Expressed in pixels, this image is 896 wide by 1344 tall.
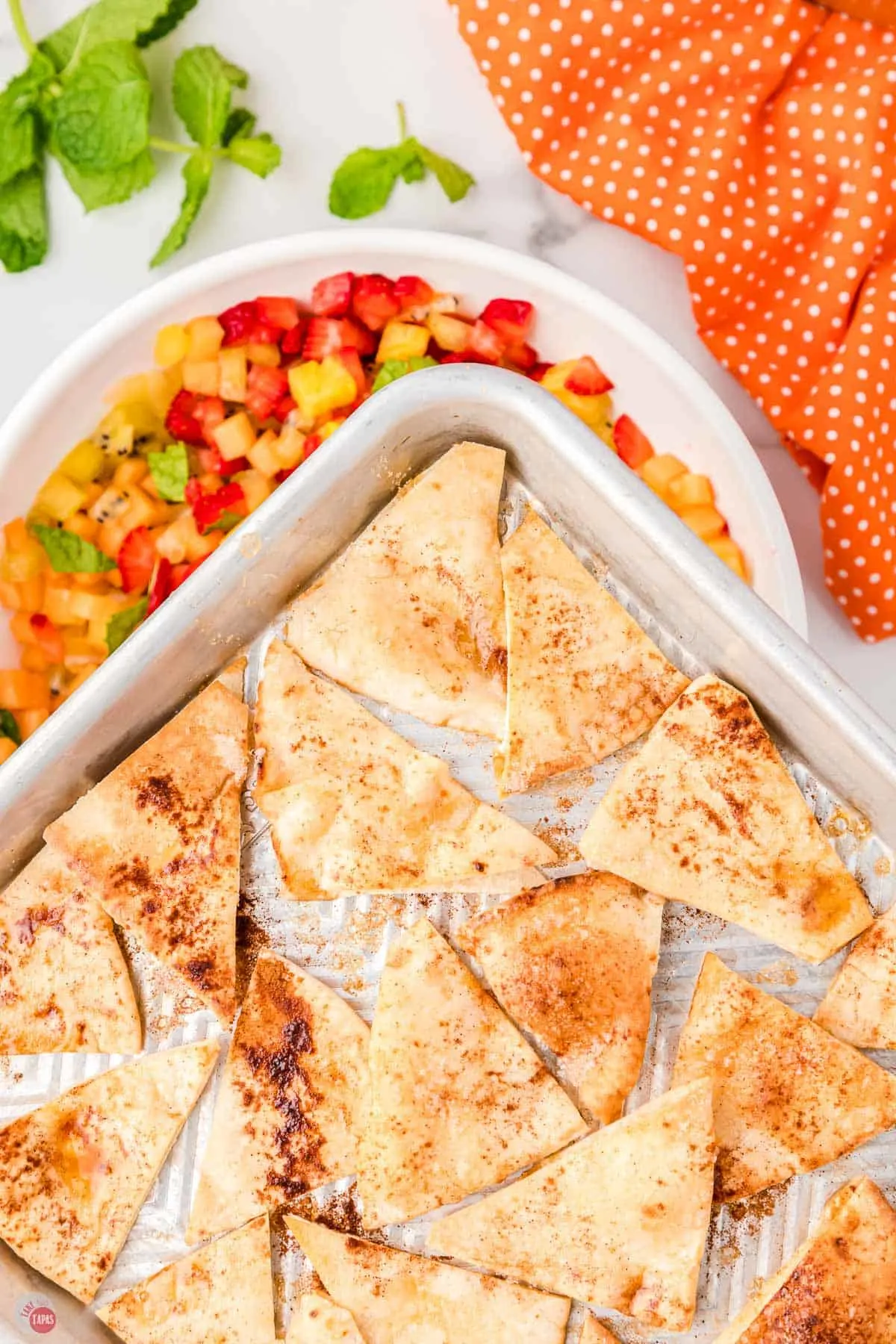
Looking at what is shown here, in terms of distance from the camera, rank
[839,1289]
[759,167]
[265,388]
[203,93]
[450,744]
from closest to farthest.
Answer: [839,1289]
[450,744]
[759,167]
[203,93]
[265,388]

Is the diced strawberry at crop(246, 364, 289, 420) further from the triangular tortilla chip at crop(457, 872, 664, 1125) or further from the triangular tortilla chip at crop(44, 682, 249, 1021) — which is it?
the triangular tortilla chip at crop(457, 872, 664, 1125)

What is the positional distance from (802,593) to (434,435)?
0.62m

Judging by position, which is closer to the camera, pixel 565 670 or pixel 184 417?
pixel 565 670

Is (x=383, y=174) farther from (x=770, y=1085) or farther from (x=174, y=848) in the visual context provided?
(x=770, y=1085)

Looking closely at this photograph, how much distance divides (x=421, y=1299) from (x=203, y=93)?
5.80ft

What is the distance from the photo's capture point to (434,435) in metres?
1.74

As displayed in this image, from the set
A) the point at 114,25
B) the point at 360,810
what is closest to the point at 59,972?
the point at 360,810

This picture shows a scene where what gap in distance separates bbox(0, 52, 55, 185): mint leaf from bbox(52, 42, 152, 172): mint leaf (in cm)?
5

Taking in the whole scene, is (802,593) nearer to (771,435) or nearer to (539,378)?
(771,435)

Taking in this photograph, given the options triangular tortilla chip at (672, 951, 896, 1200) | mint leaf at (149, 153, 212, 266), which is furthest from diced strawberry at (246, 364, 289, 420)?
triangular tortilla chip at (672, 951, 896, 1200)

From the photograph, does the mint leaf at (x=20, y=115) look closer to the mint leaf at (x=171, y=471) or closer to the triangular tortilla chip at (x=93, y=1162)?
the mint leaf at (x=171, y=471)

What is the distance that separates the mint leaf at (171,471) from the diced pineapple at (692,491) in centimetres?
79

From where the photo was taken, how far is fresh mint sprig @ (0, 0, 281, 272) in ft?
6.43

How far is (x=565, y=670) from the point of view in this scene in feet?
5.59
